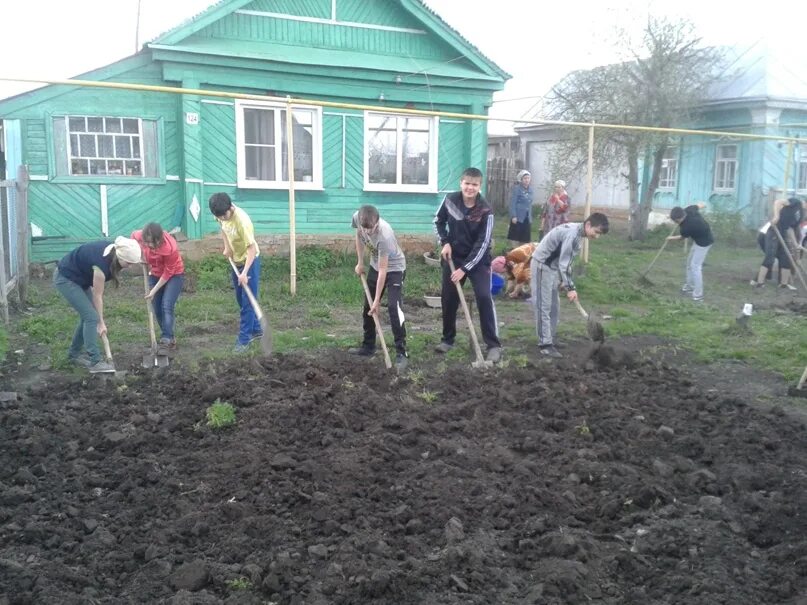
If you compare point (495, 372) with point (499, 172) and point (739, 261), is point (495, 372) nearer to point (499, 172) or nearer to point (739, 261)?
point (739, 261)

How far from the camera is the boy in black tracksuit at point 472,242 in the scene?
7008 millimetres

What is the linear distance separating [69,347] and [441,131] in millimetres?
8914

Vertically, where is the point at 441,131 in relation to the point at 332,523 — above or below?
above

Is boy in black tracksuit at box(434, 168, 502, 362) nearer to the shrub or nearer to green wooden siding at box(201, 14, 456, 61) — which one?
the shrub

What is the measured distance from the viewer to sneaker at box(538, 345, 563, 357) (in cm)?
745

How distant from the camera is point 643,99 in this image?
701 inches

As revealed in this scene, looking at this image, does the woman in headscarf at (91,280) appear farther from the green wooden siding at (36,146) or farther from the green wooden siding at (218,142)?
the green wooden siding at (218,142)

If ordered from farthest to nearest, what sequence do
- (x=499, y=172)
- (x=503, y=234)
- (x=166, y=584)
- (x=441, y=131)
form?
1. (x=499, y=172)
2. (x=503, y=234)
3. (x=441, y=131)
4. (x=166, y=584)

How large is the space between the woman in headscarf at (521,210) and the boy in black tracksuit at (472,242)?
5816 millimetres

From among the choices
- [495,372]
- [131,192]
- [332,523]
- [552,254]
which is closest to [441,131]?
[131,192]

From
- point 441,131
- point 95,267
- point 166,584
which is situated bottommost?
point 166,584

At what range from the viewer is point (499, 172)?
854 inches

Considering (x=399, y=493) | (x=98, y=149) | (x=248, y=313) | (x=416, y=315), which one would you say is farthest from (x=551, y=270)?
(x=98, y=149)

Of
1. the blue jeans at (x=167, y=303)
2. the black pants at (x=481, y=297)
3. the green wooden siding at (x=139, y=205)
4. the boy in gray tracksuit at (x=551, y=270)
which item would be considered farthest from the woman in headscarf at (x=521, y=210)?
the blue jeans at (x=167, y=303)
